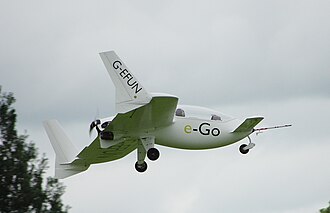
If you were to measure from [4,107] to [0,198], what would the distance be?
745 cm

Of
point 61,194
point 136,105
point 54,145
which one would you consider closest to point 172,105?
point 136,105

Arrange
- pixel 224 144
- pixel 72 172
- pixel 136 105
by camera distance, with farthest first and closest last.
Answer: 1. pixel 72 172
2. pixel 224 144
3. pixel 136 105

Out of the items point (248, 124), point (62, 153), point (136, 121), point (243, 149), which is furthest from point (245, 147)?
point (62, 153)

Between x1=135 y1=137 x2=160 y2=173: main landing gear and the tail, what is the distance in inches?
182

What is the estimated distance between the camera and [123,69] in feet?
235

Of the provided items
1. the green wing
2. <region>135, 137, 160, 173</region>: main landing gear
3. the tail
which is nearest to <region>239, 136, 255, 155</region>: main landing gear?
the green wing

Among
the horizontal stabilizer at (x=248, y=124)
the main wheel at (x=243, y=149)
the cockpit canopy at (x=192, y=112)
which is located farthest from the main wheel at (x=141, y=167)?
Result: the horizontal stabilizer at (x=248, y=124)

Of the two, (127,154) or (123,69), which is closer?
(123,69)

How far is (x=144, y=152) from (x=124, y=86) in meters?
6.19

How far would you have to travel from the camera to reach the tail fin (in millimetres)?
70500

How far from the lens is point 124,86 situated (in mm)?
71125

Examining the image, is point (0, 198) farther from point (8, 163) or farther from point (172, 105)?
point (172, 105)

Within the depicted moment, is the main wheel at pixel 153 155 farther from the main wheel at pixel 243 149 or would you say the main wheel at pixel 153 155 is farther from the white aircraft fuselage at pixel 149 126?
the main wheel at pixel 243 149

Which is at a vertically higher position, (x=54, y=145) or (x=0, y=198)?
(x=54, y=145)
